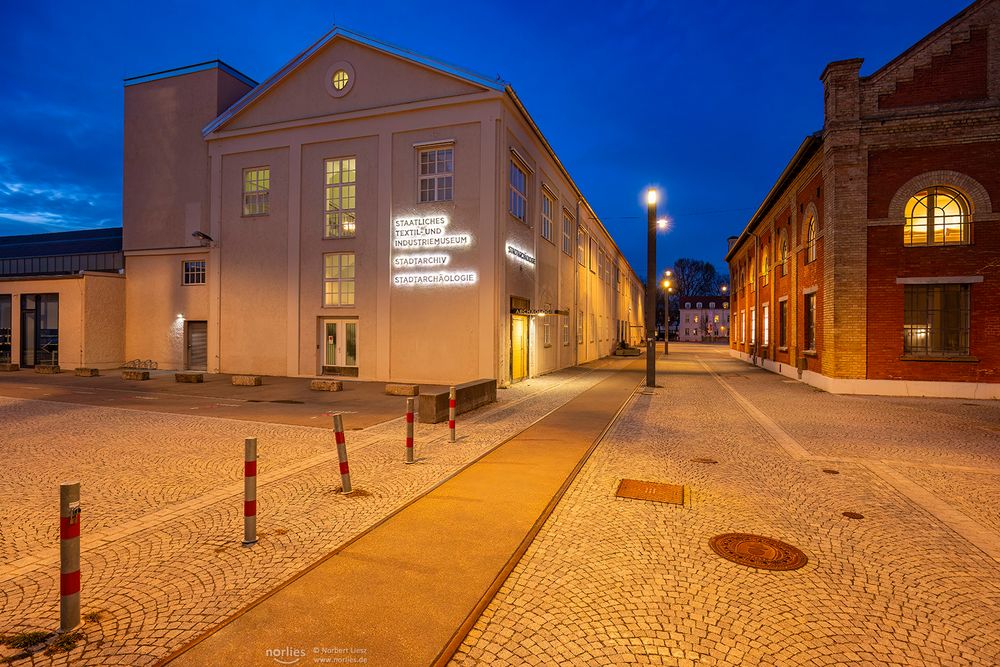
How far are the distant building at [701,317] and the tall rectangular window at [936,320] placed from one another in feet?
312

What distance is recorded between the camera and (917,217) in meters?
16.2

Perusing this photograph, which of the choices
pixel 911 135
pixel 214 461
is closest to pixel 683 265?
pixel 911 135

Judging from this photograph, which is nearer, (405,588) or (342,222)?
(405,588)

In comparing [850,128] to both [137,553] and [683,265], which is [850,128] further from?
[683,265]

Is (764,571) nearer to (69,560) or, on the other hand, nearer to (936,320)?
(69,560)

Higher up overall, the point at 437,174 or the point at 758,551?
the point at 437,174

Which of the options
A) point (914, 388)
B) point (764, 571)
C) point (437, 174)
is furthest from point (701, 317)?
point (764, 571)

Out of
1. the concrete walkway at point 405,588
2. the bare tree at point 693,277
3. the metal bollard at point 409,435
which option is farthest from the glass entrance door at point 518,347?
the bare tree at point 693,277

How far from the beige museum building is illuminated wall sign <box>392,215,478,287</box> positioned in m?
0.06

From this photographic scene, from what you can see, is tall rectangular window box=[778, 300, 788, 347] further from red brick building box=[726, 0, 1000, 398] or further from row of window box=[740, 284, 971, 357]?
row of window box=[740, 284, 971, 357]

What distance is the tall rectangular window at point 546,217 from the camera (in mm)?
23656

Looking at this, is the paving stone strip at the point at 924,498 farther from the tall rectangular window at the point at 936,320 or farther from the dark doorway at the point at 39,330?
the dark doorway at the point at 39,330

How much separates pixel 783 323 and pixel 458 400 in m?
19.6

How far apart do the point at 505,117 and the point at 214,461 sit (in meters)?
14.9
